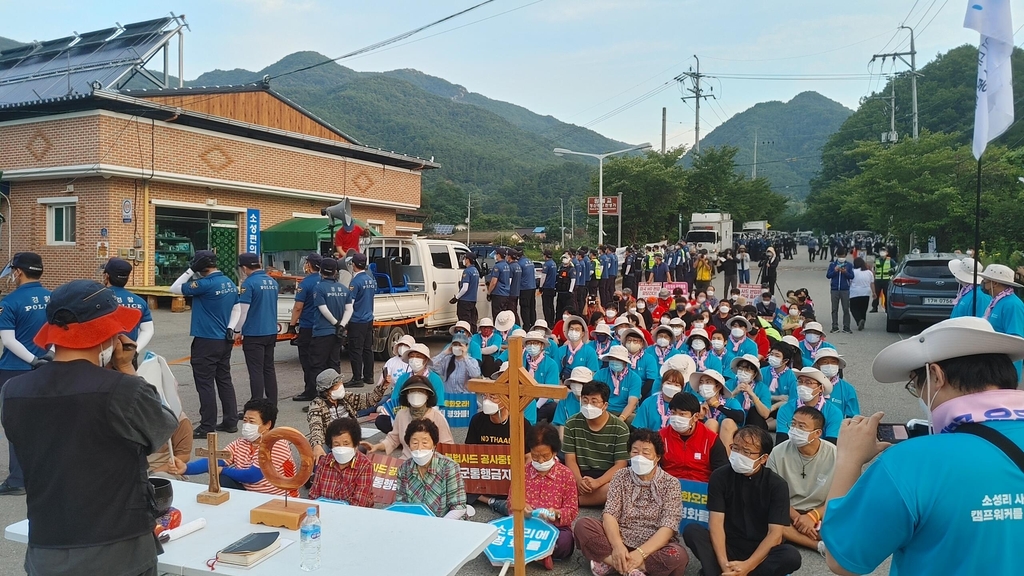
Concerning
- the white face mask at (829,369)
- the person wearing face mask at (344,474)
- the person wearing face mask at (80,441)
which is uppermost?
→ the person wearing face mask at (80,441)

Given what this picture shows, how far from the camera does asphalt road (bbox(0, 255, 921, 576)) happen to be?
15.7ft

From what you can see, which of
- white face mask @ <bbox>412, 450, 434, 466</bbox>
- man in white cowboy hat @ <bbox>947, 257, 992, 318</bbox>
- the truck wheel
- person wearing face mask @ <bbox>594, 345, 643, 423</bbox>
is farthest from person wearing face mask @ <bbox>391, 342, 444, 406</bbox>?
man in white cowboy hat @ <bbox>947, 257, 992, 318</bbox>

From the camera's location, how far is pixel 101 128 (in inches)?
687

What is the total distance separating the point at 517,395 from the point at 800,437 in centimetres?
234

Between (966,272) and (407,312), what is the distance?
8.13 m

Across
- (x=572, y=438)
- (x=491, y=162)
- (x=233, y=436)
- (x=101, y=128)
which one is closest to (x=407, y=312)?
(x=233, y=436)

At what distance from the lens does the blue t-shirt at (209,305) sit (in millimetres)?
7383

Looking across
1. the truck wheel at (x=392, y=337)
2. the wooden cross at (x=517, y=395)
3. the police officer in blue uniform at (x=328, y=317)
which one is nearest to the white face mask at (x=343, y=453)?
the wooden cross at (x=517, y=395)

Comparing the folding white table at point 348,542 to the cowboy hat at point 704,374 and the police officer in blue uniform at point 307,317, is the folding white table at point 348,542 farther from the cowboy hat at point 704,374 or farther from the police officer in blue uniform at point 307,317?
the police officer in blue uniform at point 307,317

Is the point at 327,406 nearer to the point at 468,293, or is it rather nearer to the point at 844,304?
the point at 468,293

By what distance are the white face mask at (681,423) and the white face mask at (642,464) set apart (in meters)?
0.86

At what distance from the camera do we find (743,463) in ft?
14.5

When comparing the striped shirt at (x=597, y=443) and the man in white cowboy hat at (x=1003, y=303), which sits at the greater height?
the man in white cowboy hat at (x=1003, y=303)

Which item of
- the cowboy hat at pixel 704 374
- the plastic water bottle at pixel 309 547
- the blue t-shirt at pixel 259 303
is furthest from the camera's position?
the blue t-shirt at pixel 259 303
